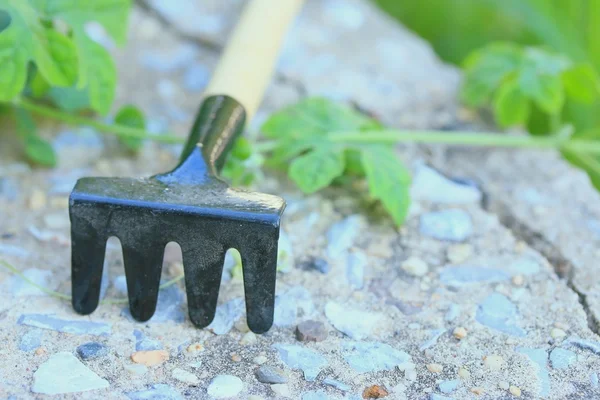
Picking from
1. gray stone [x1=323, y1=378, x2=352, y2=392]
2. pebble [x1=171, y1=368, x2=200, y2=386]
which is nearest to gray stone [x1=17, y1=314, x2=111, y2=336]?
pebble [x1=171, y1=368, x2=200, y2=386]

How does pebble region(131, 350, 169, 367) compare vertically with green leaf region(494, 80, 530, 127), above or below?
below

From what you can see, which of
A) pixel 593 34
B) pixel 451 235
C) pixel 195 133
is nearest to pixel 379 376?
pixel 451 235

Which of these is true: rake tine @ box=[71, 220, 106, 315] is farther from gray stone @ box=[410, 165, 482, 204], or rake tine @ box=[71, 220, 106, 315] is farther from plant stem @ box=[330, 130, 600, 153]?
gray stone @ box=[410, 165, 482, 204]

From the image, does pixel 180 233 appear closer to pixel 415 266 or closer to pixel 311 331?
pixel 311 331

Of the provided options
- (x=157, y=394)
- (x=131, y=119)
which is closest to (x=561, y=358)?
(x=157, y=394)

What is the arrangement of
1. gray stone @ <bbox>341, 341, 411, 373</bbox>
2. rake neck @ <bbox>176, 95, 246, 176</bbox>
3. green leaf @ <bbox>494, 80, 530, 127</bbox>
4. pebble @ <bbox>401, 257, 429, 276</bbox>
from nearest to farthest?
gray stone @ <bbox>341, 341, 411, 373</bbox> → rake neck @ <bbox>176, 95, 246, 176</bbox> → pebble @ <bbox>401, 257, 429, 276</bbox> → green leaf @ <bbox>494, 80, 530, 127</bbox>

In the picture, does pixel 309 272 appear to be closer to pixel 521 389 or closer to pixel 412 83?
pixel 521 389
